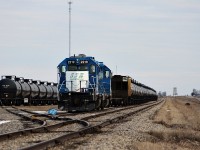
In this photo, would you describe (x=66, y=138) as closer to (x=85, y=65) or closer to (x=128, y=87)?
(x=85, y=65)

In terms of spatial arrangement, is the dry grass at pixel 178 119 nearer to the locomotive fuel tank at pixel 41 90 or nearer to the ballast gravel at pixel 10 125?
the ballast gravel at pixel 10 125

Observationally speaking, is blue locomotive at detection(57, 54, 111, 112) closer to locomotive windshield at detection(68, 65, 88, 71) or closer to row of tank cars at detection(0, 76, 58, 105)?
locomotive windshield at detection(68, 65, 88, 71)

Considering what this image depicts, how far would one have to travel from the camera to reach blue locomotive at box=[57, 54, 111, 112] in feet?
90.6

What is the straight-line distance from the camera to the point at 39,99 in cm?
5153

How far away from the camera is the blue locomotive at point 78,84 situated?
1088 inches

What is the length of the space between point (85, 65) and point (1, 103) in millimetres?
19004

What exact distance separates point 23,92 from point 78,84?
19.0 metres

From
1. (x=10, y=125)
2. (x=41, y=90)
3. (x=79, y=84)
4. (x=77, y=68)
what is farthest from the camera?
(x=41, y=90)

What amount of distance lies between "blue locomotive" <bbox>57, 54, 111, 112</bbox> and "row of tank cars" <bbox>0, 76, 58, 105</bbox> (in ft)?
53.3

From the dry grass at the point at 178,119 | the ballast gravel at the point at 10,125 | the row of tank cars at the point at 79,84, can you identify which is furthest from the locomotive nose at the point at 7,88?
the ballast gravel at the point at 10,125

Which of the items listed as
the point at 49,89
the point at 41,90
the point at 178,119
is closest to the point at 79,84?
the point at 178,119

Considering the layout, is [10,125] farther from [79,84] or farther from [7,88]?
[7,88]

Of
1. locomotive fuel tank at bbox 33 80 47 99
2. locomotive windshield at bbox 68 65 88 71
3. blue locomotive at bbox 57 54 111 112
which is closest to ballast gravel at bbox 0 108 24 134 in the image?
blue locomotive at bbox 57 54 111 112

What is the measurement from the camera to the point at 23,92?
45.8 m
